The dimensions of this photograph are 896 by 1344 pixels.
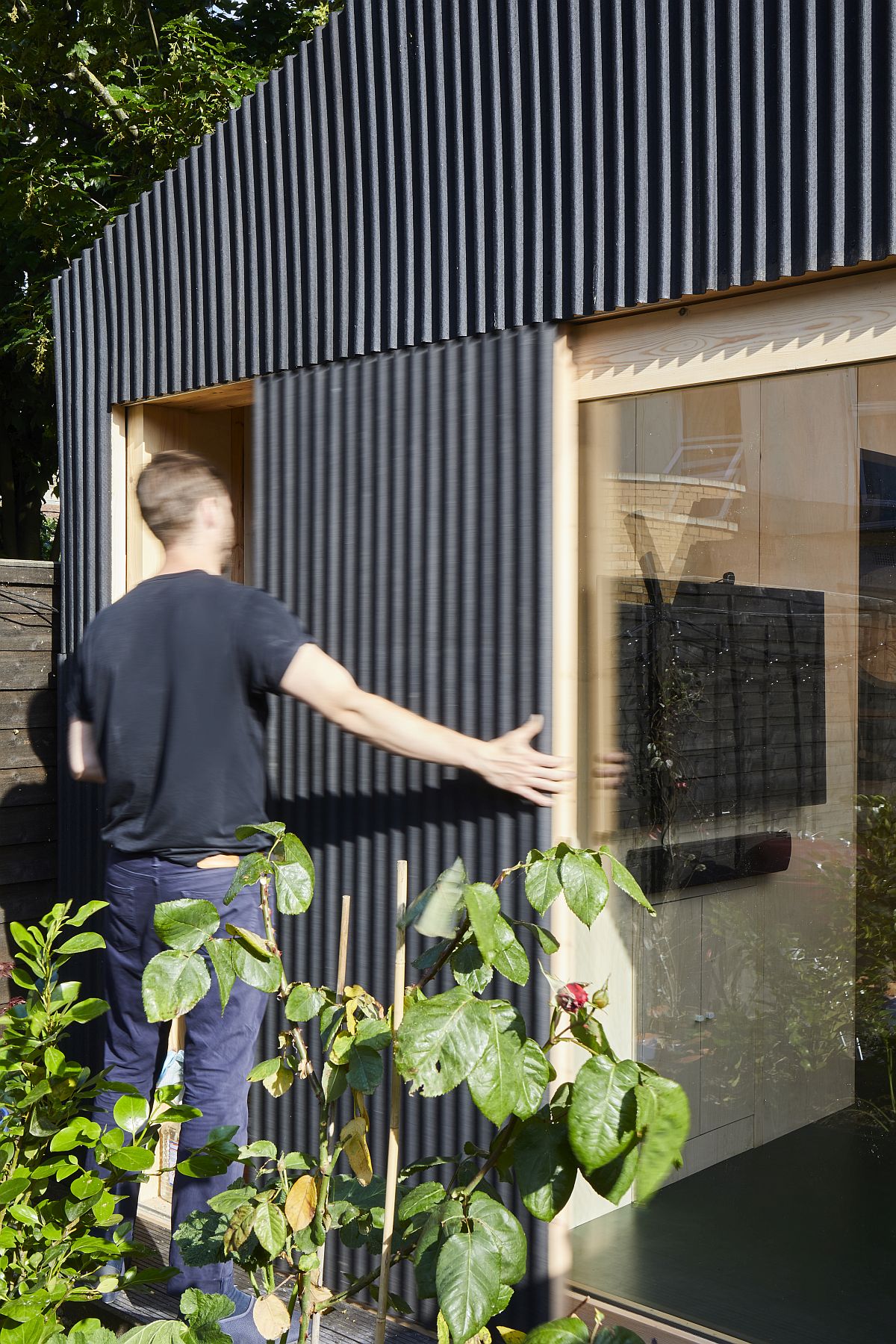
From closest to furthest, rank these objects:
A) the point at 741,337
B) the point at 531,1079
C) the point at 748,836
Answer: the point at 531,1079, the point at 741,337, the point at 748,836

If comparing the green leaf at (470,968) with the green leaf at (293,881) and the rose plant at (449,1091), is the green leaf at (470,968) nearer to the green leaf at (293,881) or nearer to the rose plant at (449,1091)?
the rose plant at (449,1091)

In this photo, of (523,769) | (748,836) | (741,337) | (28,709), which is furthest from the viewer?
(28,709)

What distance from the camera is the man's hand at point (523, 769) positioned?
2.83 metres

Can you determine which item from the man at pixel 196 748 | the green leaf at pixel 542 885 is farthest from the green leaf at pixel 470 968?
the man at pixel 196 748

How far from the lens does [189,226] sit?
3887 millimetres

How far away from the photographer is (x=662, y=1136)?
1.57 m

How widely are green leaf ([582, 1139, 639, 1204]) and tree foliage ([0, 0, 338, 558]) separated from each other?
8.47m

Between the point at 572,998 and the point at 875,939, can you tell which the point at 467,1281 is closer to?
the point at 572,998

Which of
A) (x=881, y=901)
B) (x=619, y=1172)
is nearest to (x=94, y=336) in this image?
(x=881, y=901)

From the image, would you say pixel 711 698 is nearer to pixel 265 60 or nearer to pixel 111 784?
pixel 111 784

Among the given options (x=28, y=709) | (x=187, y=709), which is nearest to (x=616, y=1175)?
(x=187, y=709)

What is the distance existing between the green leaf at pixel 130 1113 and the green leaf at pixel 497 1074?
0.64m

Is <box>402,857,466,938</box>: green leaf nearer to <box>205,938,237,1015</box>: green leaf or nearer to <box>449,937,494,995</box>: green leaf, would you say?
<box>449,937,494,995</box>: green leaf

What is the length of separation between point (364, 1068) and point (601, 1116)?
0.40 meters
